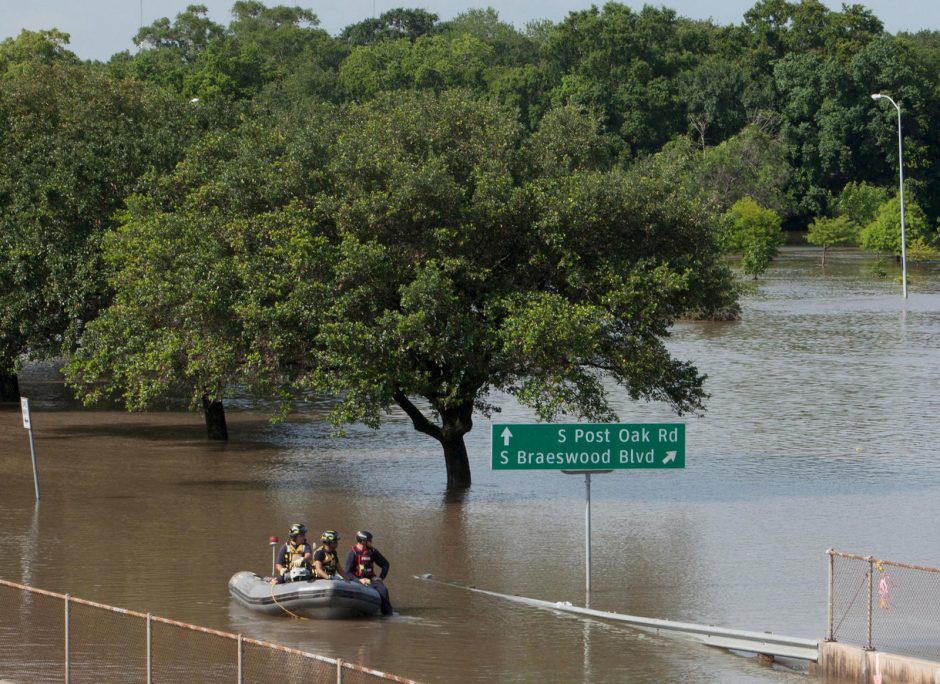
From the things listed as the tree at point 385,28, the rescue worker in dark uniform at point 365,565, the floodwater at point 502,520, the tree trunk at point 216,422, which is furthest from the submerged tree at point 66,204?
the tree at point 385,28

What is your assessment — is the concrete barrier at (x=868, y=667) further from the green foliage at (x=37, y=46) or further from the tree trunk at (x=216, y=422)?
the green foliage at (x=37, y=46)

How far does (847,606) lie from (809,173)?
105 metres

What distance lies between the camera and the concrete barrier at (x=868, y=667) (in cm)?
1584

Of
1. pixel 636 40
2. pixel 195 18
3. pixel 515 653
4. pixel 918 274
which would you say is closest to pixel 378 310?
pixel 515 653

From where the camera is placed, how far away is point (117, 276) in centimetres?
3144

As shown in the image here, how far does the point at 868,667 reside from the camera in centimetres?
1648

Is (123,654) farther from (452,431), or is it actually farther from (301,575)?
(452,431)

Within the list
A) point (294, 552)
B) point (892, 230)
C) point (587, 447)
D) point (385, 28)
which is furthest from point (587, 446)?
point (385, 28)

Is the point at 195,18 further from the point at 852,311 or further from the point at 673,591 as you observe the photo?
the point at 673,591

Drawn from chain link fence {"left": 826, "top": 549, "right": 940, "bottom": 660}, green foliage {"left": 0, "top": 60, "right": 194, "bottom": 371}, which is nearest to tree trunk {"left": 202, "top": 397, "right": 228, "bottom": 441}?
green foliage {"left": 0, "top": 60, "right": 194, "bottom": 371}

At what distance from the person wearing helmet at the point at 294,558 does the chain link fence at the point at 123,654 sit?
1676mm

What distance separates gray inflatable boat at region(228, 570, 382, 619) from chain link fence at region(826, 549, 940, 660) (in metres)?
5.61

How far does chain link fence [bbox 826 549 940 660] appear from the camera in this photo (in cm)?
1728

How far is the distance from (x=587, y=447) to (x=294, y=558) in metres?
4.17
